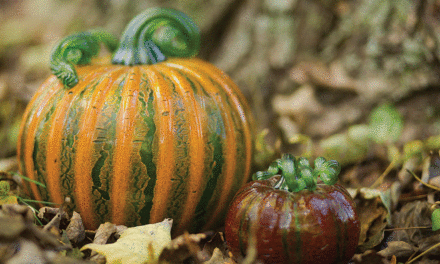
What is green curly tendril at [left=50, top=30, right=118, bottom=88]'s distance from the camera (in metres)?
1.84

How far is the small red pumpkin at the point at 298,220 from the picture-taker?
147 cm

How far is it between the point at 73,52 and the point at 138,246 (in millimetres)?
1082

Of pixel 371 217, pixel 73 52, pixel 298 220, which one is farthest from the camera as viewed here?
pixel 73 52

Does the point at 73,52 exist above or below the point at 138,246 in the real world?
above

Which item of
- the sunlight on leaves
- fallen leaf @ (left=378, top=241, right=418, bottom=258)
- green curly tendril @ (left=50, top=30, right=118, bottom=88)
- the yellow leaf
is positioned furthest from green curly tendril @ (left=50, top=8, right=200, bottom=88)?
the sunlight on leaves

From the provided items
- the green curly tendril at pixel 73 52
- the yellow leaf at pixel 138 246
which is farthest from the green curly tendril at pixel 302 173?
the green curly tendril at pixel 73 52

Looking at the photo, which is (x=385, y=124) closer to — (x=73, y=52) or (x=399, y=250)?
(x=399, y=250)

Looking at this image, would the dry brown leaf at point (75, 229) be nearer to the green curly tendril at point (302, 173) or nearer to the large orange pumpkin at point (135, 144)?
the large orange pumpkin at point (135, 144)

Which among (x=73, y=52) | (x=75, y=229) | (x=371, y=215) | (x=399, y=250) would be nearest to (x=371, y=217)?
(x=371, y=215)

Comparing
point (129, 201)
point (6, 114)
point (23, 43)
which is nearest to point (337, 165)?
point (129, 201)

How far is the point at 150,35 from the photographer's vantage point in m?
2.10

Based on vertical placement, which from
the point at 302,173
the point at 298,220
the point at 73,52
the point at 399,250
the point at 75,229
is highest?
the point at 73,52

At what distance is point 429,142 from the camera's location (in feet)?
8.13

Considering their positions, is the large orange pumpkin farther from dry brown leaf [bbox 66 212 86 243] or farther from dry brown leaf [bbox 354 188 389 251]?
dry brown leaf [bbox 354 188 389 251]
